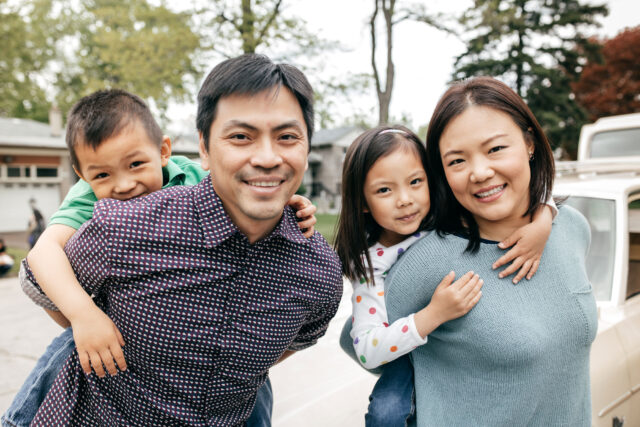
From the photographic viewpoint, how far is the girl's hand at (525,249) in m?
1.53

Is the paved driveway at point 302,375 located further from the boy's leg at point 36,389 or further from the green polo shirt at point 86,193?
the green polo shirt at point 86,193

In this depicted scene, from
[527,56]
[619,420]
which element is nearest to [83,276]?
[619,420]

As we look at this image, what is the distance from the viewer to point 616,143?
6.20m

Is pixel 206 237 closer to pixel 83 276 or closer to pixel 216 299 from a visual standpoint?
pixel 216 299

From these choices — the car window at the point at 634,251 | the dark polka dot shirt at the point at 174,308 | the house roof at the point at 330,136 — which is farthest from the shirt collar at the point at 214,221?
the house roof at the point at 330,136

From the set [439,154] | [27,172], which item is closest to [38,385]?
[439,154]

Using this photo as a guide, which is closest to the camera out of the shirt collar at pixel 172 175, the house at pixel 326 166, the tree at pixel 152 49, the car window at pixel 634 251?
the shirt collar at pixel 172 175

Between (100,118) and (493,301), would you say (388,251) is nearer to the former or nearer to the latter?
(493,301)

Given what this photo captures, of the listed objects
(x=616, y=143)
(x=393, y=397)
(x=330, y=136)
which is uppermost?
(x=616, y=143)

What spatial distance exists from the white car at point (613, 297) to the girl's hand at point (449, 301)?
1096 millimetres

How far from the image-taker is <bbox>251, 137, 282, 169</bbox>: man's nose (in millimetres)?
1386

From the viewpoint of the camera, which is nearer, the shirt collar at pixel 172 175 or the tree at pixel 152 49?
A: the shirt collar at pixel 172 175

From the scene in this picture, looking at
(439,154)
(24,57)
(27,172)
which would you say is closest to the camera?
(439,154)

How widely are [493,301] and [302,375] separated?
7.22 ft
